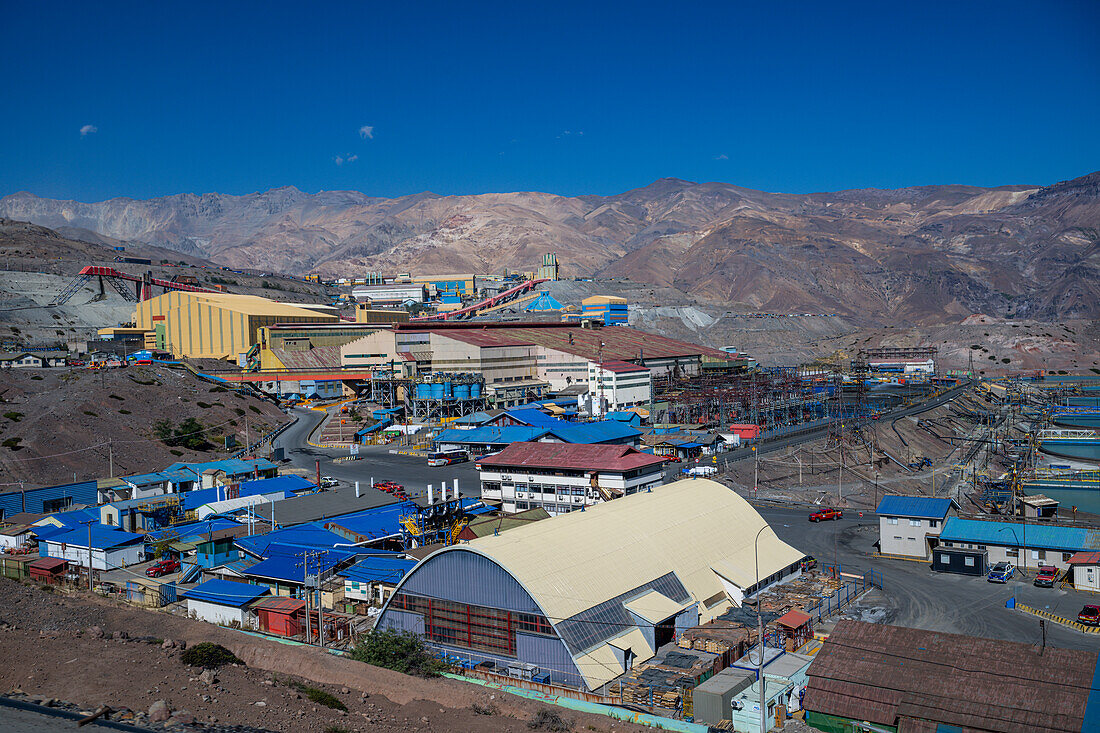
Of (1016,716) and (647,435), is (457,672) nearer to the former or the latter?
(1016,716)

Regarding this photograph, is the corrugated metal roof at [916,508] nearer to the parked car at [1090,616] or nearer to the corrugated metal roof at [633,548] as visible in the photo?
the corrugated metal roof at [633,548]

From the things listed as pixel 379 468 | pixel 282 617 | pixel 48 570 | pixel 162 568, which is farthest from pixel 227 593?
pixel 379 468

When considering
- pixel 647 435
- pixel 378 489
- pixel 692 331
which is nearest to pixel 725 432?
pixel 647 435

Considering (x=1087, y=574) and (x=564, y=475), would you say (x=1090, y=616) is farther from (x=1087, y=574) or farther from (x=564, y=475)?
(x=564, y=475)

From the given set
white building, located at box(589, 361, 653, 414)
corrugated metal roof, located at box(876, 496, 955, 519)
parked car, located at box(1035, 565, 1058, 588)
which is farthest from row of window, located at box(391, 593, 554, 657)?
white building, located at box(589, 361, 653, 414)

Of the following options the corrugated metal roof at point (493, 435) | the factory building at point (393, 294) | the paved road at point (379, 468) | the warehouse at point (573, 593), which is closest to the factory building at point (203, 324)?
the paved road at point (379, 468)

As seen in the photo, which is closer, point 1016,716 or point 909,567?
point 1016,716
